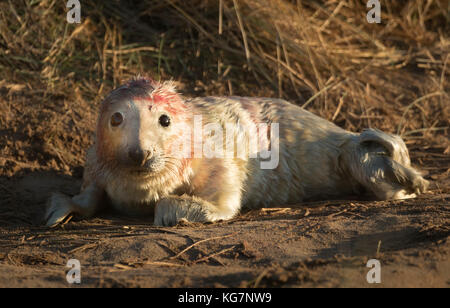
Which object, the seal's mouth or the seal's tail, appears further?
the seal's tail

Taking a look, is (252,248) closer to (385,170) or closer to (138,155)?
(138,155)

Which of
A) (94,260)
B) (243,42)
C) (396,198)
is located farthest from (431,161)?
(94,260)

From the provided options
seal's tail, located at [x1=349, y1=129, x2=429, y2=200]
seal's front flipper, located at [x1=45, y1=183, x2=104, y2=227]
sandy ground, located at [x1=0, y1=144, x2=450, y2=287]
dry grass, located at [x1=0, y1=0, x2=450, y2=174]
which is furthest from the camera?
dry grass, located at [x1=0, y1=0, x2=450, y2=174]

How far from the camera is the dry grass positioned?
6.51m

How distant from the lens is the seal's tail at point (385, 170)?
4.83 metres

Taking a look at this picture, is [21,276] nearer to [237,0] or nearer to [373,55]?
[237,0]

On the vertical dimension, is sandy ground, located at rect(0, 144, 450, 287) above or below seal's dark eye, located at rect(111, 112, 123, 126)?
below

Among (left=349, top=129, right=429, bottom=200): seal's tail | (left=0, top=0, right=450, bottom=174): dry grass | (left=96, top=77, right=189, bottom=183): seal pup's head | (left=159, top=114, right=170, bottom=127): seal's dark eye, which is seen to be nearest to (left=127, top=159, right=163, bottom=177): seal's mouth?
(left=96, top=77, right=189, bottom=183): seal pup's head

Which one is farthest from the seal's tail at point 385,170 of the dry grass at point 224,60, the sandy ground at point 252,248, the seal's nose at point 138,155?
the seal's nose at point 138,155

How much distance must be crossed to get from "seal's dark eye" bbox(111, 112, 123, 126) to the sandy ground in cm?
70

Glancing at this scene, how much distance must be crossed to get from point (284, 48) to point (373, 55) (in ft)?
4.49

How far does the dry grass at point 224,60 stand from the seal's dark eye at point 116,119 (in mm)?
1967

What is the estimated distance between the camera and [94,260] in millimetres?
3498

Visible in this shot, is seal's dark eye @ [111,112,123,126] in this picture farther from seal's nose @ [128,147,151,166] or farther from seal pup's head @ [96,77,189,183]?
seal's nose @ [128,147,151,166]
